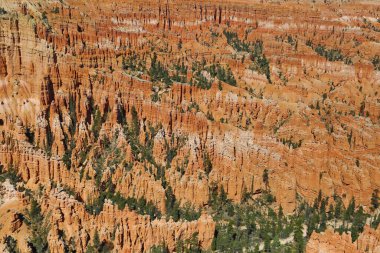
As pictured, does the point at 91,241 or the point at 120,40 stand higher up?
the point at 120,40

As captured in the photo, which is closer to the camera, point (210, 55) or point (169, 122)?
point (169, 122)

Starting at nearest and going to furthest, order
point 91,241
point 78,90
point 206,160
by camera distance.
Result: 1. point 91,241
2. point 206,160
3. point 78,90

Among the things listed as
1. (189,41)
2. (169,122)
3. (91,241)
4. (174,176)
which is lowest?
(91,241)

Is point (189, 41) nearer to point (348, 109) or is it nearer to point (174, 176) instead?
point (348, 109)

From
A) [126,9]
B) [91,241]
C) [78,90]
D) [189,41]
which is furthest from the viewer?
[126,9]

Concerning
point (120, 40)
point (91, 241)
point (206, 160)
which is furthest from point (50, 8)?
point (91, 241)

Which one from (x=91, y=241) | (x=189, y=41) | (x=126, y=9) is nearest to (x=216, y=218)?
(x=91, y=241)
